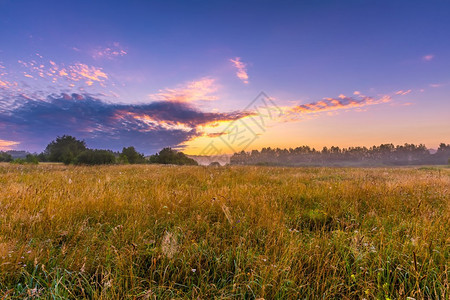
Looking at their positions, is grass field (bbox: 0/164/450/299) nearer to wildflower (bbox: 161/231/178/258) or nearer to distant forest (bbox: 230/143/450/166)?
wildflower (bbox: 161/231/178/258)

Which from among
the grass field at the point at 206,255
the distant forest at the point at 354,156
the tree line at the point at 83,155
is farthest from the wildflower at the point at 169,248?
the distant forest at the point at 354,156

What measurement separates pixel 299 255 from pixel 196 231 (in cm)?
131

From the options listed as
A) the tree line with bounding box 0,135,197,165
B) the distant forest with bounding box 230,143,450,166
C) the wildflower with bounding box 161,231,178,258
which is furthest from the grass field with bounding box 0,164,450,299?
the distant forest with bounding box 230,143,450,166

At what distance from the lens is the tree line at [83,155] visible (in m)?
29.1

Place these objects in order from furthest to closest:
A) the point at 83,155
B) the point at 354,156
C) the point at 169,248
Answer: the point at 354,156
the point at 83,155
the point at 169,248

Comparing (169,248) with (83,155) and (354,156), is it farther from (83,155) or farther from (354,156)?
(354,156)

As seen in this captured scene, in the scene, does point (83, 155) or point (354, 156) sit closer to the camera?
point (83, 155)

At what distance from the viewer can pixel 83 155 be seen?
97.0 ft

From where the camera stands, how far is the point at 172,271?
5.87 ft

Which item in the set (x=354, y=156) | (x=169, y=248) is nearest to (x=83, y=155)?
(x=169, y=248)

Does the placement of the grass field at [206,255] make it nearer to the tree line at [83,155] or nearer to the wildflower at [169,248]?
the wildflower at [169,248]

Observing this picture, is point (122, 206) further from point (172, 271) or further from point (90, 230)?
point (172, 271)

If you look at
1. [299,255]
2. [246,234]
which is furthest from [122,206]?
[299,255]

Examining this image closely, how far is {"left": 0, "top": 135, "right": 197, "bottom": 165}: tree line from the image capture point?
29.1 metres
